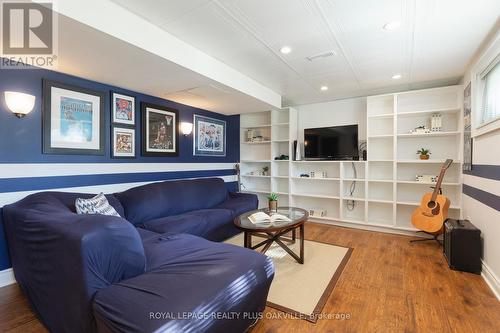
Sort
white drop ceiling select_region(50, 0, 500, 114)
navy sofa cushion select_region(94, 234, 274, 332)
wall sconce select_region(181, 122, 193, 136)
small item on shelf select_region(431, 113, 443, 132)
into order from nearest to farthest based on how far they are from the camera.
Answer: navy sofa cushion select_region(94, 234, 274, 332) → white drop ceiling select_region(50, 0, 500, 114) → small item on shelf select_region(431, 113, 443, 132) → wall sconce select_region(181, 122, 193, 136)

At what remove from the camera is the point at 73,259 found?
1.24 metres

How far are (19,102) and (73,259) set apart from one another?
6.06 ft

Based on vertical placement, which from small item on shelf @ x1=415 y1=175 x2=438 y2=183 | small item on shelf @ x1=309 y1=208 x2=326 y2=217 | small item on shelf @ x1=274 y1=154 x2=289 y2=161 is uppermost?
small item on shelf @ x1=274 y1=154 x2=289 y2=161

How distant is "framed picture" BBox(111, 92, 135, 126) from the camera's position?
9.97 ft

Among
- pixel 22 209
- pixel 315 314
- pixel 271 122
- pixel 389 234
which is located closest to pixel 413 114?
pixel 389 234

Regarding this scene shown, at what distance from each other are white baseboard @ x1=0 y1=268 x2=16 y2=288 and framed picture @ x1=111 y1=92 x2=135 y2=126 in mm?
1884

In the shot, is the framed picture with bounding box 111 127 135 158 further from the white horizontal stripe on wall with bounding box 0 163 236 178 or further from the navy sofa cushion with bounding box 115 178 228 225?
the navy sofa cushion with bounding box 115 178 228 225

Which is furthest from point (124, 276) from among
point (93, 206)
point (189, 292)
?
point (93, 206)

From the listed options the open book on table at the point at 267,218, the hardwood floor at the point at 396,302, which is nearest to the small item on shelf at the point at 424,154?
the hardwood floor at the point at 396,302

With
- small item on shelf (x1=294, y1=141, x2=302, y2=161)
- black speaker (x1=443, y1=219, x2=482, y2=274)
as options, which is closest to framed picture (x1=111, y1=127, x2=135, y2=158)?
small item on shelf (x1=294, y1=141, x2=302, y2=161)

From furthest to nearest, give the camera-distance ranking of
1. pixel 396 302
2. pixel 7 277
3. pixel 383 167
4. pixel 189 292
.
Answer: pixel 383 167, pixel 7 277, pixel 396 302, pixel 189 292

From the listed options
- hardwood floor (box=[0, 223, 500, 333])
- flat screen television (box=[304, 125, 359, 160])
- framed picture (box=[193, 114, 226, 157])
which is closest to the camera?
hardwood floor (box=[0, 223, 500, 333])

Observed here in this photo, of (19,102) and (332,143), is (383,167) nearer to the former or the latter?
(332,143)

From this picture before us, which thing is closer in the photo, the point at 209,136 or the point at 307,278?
the point at 307,278
